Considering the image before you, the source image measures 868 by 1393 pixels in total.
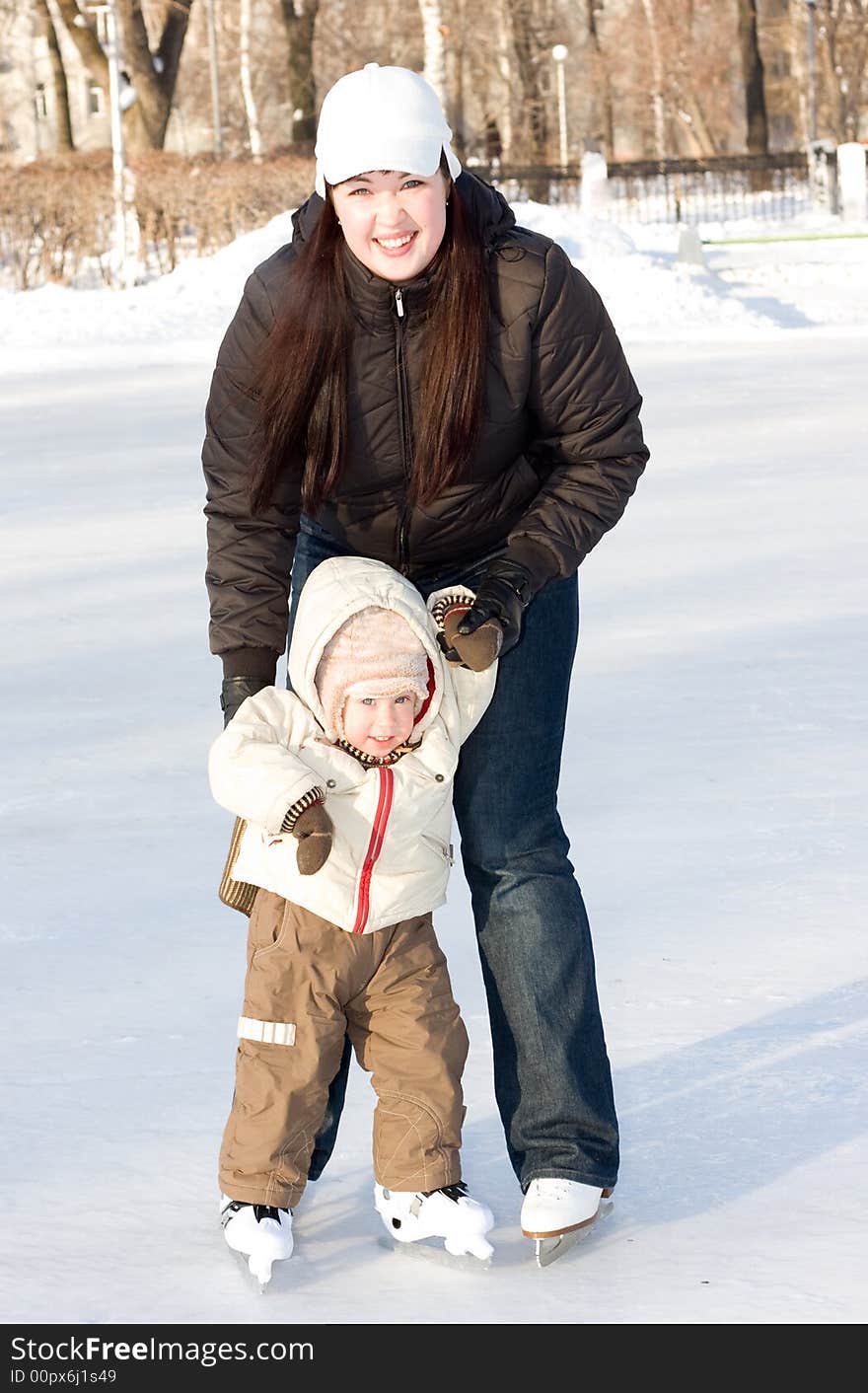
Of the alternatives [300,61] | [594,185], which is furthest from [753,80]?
[594,185]

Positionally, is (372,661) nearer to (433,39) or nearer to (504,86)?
(433,39)

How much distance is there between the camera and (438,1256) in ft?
8.72

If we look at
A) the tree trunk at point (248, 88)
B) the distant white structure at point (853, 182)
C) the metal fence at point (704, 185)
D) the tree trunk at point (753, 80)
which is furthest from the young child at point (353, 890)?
the tree trunk at point (753, 80)

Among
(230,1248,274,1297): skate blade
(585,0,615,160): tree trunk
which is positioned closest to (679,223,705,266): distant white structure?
(230,1248,274,1297): skate blade

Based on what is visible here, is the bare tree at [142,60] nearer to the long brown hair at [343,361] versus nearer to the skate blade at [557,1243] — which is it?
the long brown hair at [343,361]

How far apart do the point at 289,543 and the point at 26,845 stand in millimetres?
1949

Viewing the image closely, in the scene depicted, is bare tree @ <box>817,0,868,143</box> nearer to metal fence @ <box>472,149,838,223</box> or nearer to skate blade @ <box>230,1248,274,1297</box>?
metal fence @ <box>472,149,838,223</box>

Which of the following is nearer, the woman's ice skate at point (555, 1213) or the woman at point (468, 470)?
the woman at point (468, 470)

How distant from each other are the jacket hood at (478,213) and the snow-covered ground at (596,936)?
1.30 meters

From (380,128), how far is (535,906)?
100cm

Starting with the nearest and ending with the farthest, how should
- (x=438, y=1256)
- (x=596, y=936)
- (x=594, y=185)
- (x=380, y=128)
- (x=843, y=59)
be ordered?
(x=380, y=128)
(x=438, y=1256)
(x=596, y=936)
(x=594, y=185)
(x=843, y=59)

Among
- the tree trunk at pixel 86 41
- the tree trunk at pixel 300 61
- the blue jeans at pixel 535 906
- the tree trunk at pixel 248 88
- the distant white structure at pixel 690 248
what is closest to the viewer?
the blue jeans at pixel 535 906

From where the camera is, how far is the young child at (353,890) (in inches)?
99.0

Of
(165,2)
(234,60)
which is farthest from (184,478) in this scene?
(234,60)
